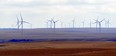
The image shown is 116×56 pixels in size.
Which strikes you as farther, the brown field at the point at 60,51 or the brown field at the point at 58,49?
the brown field at the point at 58,49

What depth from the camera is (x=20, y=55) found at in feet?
165

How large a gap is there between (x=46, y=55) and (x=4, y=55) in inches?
233

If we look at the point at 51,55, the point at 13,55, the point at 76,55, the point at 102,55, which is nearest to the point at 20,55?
the point at 13,55

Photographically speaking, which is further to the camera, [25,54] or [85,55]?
[25,54]

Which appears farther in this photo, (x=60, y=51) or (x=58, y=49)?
(x=58, y=49)

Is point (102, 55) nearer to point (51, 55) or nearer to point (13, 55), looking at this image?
point (51, 55)

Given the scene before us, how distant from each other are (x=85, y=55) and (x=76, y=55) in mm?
1441

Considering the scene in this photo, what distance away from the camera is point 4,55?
50.4 metres

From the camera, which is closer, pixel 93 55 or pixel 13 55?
pixel 93 55

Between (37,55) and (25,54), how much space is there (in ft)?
8.07

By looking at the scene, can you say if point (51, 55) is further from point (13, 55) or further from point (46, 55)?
point (13, 55)

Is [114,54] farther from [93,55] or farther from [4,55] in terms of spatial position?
[4,55]

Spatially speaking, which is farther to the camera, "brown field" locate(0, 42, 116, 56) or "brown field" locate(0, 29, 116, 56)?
"brown field" locate(0, 29, 116, 56)

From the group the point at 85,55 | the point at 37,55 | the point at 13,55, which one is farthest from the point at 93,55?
the point at 13,55
